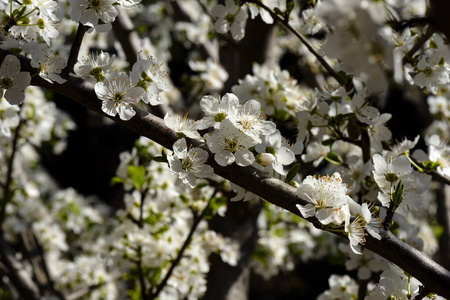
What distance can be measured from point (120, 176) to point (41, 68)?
0.91 meters

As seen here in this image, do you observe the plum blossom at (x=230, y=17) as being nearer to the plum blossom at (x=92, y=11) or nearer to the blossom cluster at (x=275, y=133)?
the blossom cluster at (x=275, y=133)

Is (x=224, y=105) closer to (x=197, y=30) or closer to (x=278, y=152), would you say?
(x=278, y=152)

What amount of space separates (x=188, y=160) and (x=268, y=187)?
0.22 m

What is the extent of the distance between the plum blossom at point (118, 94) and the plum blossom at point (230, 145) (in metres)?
0.22

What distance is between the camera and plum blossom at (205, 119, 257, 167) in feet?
3.64

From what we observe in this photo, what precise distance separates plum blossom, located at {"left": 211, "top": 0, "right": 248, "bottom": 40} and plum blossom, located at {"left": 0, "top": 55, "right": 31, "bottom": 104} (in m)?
0.75

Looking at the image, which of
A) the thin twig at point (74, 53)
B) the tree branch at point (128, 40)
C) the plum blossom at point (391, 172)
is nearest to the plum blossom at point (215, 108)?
the thin twig at point (74, 53)

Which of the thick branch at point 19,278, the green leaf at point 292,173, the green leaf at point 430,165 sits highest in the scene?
the green leaf at point 292,173

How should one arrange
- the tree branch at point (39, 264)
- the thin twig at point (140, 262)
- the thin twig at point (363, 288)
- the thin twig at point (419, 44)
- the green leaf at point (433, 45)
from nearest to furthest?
the thin twig at point (419, 44) → the green leaf at point (433, 45) → the thin twig at point (363, 288) → the thin twig at point (140, 262) → the tree branch at point (39, 264)

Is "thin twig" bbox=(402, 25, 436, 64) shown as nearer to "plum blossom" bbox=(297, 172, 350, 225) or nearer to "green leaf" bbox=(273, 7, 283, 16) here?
"green leaf" bbox=(273, 7, 283, 16)

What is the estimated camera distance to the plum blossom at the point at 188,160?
1130mm

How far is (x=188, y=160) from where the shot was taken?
114 cm

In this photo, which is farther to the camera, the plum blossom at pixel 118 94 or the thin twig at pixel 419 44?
the thin twig at pixel 419 44

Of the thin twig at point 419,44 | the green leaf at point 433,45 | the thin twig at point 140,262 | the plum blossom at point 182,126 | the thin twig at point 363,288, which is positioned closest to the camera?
the plum blossom at point 182,126
